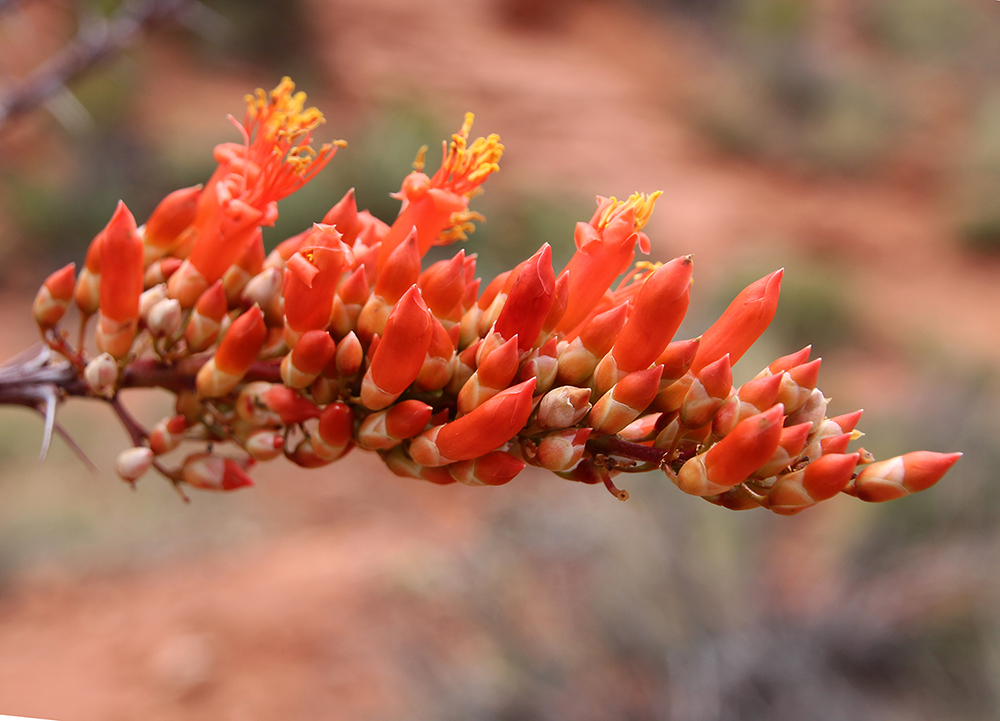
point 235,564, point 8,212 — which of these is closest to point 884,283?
point 235,564

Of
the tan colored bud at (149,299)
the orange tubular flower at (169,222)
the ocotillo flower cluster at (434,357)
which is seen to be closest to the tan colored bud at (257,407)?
the ocotillo flower cluster at (434,357)

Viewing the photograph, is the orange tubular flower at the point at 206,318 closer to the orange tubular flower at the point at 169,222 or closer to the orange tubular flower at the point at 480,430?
the orange tubular flower at the point at 169,222

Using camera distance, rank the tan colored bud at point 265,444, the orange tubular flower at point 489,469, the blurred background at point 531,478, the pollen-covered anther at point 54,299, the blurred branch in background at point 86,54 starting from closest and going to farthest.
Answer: the orange tubular flower at point 489,469
the tan colored bud at point 265,444
the pollen-covered anther at point 54,299
the blurred branch in background at point 86,54
the blurred background at point 531,478

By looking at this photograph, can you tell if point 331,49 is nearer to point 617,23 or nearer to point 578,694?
point 617,23

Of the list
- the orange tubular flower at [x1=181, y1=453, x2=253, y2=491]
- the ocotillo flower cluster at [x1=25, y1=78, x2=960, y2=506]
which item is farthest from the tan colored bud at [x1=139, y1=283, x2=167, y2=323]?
the orange tubular flower at [x1=181, y1=453, x2=253, y2=491]

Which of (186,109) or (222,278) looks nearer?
(222,278)

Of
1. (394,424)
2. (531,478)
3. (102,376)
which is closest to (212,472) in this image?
(102,376)

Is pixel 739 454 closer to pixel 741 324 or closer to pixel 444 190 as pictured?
pixel 741 324

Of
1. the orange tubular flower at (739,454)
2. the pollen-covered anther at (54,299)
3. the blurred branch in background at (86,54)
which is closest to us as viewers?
the orange tubular flower at (739,454)
